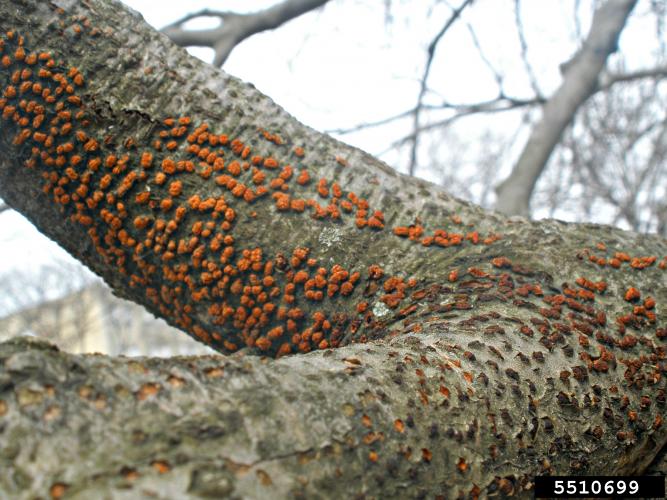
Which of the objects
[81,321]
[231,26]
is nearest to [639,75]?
[231,26]

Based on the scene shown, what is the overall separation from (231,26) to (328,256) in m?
1.68

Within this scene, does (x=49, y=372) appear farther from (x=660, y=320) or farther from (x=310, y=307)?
(x=660, y=320)

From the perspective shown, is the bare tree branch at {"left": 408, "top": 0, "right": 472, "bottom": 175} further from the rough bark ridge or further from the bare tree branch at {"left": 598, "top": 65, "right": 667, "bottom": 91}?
the rough bark ridge

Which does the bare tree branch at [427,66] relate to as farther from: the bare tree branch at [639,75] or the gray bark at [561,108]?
the bare tree branch at [639,75]

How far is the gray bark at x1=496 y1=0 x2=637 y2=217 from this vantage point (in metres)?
3.71

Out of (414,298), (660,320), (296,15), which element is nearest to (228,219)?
(414,298)

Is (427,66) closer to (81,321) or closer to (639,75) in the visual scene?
(639,75)

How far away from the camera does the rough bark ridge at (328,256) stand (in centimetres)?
126

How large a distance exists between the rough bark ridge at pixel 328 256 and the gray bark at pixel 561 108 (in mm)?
1994

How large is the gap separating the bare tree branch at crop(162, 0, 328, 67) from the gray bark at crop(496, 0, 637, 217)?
4.83 feet

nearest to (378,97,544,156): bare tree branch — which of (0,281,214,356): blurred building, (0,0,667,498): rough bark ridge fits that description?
(0,0,667,498): rough bark ridge

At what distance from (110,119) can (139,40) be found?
0.25 meters

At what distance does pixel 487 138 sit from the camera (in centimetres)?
1028

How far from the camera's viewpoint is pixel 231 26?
2.96 meters
